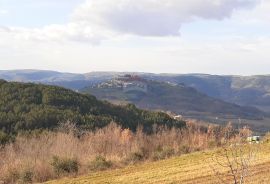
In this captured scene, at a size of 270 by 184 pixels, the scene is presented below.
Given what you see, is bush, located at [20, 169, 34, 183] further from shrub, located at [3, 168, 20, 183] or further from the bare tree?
the bare tree

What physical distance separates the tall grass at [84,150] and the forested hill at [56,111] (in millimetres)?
20659

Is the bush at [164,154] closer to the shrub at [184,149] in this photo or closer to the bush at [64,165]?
the shrub at [184,149]

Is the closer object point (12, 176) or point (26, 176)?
point (26, 176)

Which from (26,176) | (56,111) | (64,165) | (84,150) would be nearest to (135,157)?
(64,165)

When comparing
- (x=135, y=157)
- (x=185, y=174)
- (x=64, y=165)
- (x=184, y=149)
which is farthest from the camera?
(x=184, y=149)

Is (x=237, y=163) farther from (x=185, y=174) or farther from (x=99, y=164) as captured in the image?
(x=99, y=164)

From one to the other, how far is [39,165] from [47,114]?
55513 mm

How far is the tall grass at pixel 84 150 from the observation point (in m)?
36.1

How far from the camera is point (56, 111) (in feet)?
314

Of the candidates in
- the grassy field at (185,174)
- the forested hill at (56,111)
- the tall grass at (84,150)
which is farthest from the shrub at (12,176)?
the forested hill at (56,111)

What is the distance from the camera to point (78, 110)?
342 feet

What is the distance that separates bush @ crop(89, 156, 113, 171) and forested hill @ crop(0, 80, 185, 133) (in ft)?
153

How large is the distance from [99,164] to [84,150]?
14.0 m

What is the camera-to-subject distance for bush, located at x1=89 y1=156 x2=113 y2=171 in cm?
3741
